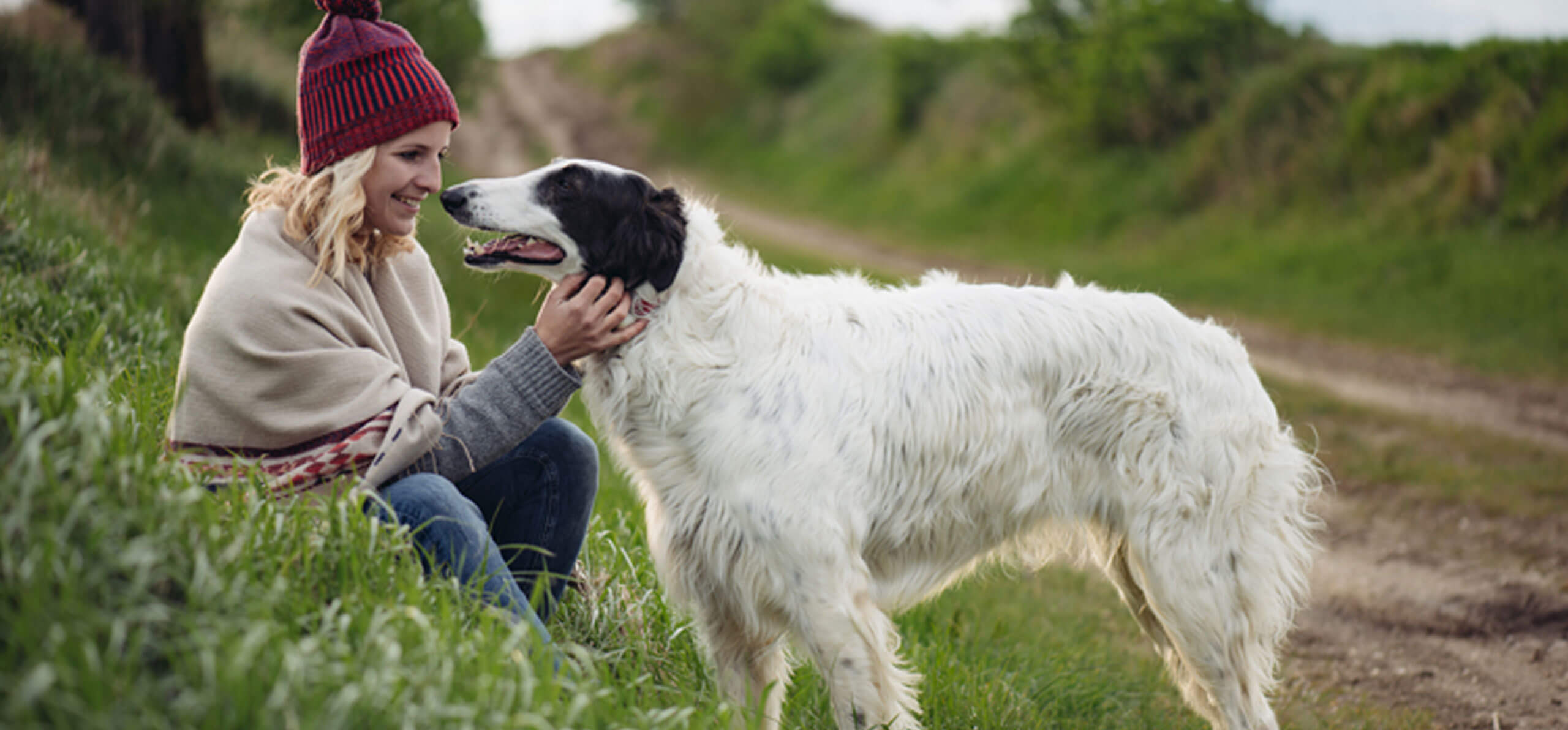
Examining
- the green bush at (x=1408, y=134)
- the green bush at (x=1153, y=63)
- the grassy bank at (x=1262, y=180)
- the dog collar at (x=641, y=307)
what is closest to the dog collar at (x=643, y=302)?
the dog collar at (x=641, y=307)

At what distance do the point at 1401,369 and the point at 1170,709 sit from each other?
577 cm

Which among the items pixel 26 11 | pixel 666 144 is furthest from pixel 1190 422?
pixel 666 144

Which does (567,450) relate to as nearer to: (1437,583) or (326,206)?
(326,206)

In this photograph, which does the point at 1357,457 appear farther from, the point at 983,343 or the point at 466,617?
the point at 466,617

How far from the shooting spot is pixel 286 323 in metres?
2.66

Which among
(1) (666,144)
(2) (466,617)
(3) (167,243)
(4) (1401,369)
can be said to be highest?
(2) (466,617)

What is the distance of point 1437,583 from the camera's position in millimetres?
4930

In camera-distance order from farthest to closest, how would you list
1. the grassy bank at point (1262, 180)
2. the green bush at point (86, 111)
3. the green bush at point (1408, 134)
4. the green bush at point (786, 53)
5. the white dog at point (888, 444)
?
the green bush at point (786, 53), the green bush at point (1408, 134), the grassy bank at point (1262, 180), the green bush at point (86, 111), the white dog at point (888, 444)

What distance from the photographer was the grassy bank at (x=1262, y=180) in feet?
32.3

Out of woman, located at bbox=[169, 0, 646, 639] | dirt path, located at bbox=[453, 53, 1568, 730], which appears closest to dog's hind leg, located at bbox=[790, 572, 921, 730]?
woman, located at bbox=[169, 0, 646, 639]

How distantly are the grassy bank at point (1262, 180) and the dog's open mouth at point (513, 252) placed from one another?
7.82m

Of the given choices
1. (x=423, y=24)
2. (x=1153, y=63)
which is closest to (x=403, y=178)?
(x=423, y=24)

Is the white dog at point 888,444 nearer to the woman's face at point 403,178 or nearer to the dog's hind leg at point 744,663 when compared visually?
the dog's hind leg at point 744,663

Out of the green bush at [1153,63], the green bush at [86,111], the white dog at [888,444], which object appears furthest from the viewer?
the green bush at [1153,63]
